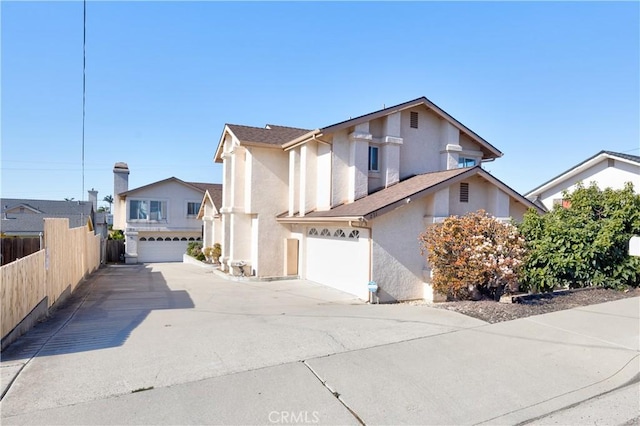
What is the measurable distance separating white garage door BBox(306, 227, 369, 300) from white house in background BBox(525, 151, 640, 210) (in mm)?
12323

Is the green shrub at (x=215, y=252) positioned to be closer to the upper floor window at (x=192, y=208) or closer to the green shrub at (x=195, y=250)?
the green shrub at (x=195, y=250)

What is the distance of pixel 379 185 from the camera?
15.6 m

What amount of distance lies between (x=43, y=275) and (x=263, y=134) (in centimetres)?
1172

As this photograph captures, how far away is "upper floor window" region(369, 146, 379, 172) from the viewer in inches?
610

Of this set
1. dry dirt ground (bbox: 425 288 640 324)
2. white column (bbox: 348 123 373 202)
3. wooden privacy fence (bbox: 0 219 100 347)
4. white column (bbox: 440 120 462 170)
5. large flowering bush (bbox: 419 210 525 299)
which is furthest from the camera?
white column (bbox: 440 120 462 170)

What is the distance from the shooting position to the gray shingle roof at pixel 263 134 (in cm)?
1686

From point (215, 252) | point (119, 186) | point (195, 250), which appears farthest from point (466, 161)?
point (119, 186)

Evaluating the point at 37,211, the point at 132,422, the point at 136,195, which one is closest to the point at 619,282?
the point at 132,422

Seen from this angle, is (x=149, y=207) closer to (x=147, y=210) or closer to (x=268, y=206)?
(x=147, y=210)

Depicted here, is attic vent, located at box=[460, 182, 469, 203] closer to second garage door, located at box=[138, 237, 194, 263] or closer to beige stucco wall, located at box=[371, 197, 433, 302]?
beige stucco wall, located at box=[371, 197, 433, 302]

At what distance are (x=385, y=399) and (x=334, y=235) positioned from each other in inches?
A: 383

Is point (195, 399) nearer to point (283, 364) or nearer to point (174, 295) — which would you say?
point (283, 364)

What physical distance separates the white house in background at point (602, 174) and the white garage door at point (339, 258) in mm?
12323

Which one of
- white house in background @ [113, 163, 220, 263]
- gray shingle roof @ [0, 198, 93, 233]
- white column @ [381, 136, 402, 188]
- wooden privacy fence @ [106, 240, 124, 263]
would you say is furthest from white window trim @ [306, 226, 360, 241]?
wooden privacy fence @ [106, 240, 124, 263]
